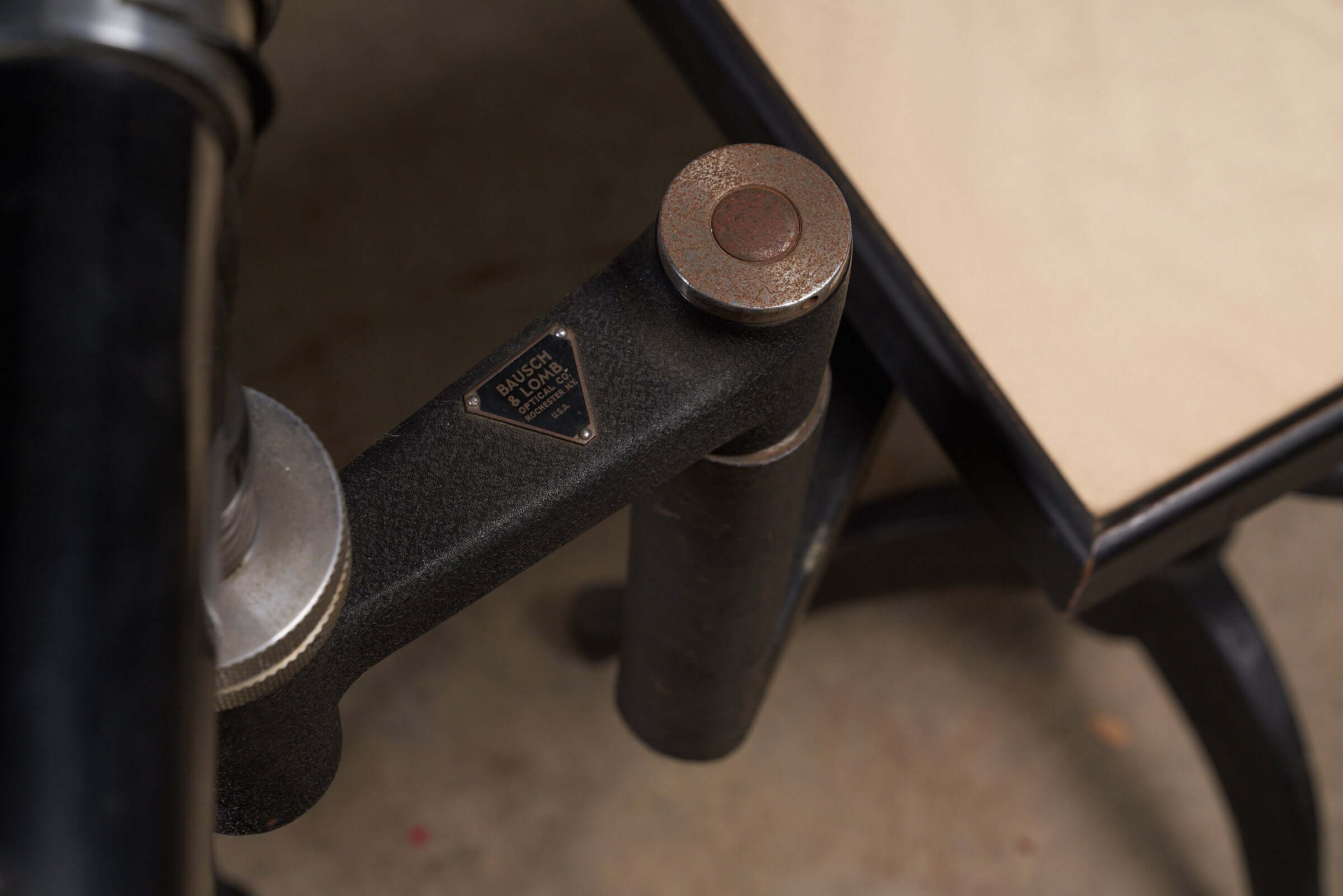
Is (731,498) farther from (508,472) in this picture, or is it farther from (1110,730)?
(1110,730)

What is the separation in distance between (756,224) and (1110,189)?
341 millimetres

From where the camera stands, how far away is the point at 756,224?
0.43 m

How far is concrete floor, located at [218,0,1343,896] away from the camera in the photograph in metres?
1.26

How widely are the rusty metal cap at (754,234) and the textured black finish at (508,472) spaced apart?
16 mm

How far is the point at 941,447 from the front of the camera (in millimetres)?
659

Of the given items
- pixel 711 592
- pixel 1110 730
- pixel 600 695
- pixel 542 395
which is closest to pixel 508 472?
pixel 542 395

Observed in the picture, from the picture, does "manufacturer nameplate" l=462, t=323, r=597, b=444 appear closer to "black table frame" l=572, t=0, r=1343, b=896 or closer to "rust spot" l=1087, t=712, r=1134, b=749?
"black table frame" l=572, t=0, r=1343, b=896

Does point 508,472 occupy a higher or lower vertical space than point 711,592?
higher

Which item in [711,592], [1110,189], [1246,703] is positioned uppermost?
[1110,189]

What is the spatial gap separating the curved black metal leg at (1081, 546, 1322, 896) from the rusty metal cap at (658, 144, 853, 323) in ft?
2.80

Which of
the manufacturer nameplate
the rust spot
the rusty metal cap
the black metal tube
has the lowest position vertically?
the rust spot

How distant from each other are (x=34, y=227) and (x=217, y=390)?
56 mm

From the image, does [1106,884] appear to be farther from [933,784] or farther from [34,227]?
[34,227]

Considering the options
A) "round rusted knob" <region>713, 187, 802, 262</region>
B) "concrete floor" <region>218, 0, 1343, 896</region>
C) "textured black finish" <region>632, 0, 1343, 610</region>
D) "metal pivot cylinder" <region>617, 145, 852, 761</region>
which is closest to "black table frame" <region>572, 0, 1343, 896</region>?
"textured black finish" <region>632, 0, 1343, 610</region>
